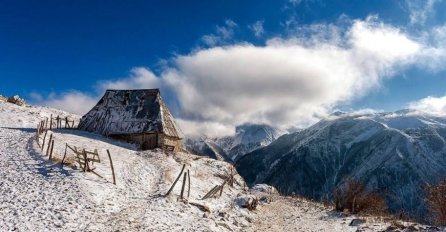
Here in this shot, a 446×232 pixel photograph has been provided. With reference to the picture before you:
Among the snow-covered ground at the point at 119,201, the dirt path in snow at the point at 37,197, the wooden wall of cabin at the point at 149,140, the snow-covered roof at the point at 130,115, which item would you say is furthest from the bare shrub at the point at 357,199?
the dirt path in snow at the point at 37,197

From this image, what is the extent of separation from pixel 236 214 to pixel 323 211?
43.3ft

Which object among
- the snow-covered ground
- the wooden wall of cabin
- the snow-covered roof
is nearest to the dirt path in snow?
the snow-covered ground

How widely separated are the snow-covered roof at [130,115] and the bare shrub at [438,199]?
42266mm

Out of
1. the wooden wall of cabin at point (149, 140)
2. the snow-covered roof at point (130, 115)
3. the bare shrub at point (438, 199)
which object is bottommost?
the bare shrub at point (438, 199)

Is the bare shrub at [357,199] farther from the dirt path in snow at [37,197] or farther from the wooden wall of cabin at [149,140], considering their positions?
the dirt path in snow at [37,197]

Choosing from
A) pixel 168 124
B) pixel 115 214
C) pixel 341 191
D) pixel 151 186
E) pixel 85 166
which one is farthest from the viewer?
pixel 168 124

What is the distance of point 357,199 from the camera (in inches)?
1865

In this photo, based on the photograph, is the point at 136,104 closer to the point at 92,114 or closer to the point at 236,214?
the point at 92,114

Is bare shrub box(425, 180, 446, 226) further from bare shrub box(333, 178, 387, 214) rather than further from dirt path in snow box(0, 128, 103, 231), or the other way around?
dirt path in snow box(0, 128, 103, 231)

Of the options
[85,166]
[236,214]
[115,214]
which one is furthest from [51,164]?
[236,214]

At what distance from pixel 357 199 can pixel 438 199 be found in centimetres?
1643

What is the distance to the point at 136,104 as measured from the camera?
73688mm

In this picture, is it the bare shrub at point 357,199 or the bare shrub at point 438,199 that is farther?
the bare shrub at point 357,199

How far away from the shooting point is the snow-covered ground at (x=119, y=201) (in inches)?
1045
